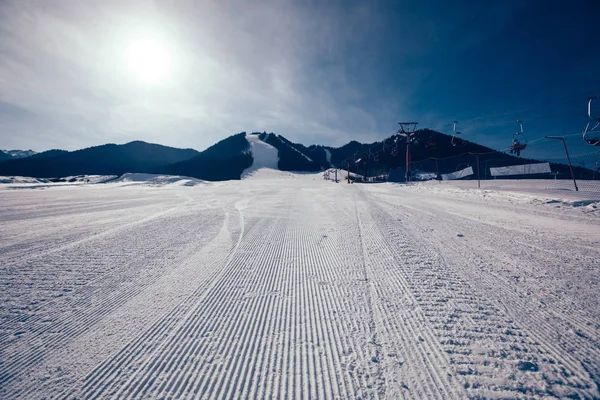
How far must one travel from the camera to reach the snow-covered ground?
1.58 meters

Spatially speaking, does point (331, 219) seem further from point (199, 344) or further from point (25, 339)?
point (25, 339)

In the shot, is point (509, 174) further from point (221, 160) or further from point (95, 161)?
point (95, 161)

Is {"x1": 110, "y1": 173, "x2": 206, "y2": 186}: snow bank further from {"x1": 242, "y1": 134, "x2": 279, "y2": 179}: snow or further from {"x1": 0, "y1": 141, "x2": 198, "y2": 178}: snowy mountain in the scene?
{"x1": 0, "y1": 141, "x2": 198, "y2": 178}: snowy mountain

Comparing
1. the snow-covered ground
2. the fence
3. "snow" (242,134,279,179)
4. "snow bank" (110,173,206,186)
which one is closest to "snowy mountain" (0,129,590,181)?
"snow" (242,134,279,179)

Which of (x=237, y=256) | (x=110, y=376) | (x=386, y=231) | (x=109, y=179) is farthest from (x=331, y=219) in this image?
(x=109, y=179)

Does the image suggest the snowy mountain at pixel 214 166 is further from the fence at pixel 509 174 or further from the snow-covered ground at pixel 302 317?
the snow-covered ground at pixel 302 317

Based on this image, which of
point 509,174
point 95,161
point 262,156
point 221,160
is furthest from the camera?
point 95,161

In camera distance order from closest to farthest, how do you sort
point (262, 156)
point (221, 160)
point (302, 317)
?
point (302, 317), point (221, 160), point (262, 156)

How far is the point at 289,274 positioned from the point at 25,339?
2.59m

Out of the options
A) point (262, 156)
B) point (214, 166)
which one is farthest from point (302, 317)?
point (262, 156)

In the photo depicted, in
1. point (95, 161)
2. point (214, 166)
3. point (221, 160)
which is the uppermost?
point (95, 161)

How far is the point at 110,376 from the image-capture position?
161 centimetres

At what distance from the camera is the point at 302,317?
2.28 metres

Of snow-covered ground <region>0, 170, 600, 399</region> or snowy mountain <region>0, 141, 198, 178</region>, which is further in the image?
snowy mountain <region>0, 141, 198, 178</region>
